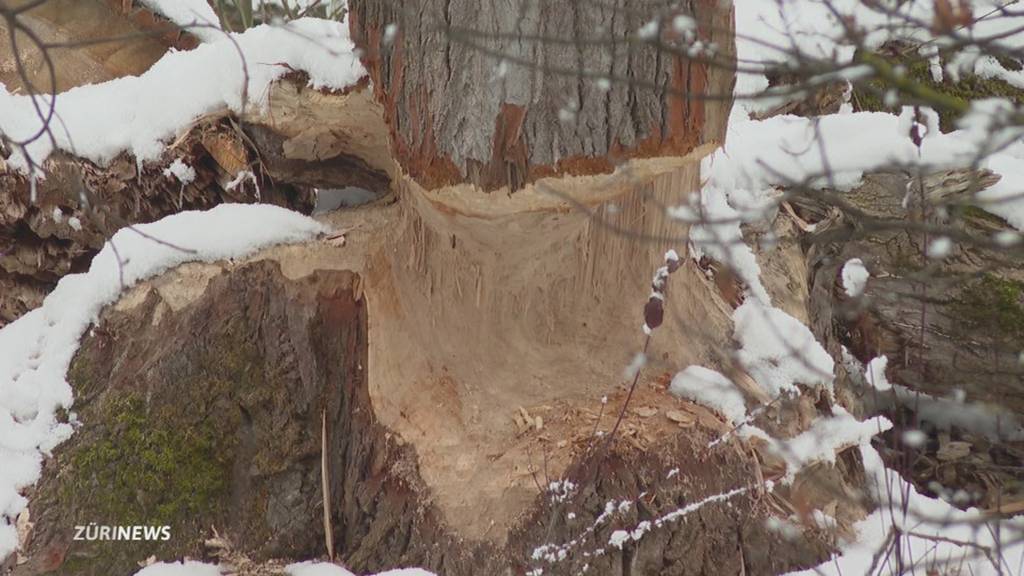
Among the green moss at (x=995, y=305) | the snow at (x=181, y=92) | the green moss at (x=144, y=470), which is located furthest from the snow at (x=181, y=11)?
the green moss at (x=995, y=305)

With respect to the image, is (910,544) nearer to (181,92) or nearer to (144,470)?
(144,470)

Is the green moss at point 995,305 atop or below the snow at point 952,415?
atop

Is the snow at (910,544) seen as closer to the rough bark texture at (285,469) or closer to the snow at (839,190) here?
the snow at (839,190)

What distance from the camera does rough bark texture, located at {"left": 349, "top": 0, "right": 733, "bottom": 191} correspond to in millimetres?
2178

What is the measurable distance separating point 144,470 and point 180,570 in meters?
0.31

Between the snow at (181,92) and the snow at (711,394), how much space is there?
1334 mm

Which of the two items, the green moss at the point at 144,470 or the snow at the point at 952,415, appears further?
the snow at the point at 952,415

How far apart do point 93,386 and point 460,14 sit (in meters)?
1.63

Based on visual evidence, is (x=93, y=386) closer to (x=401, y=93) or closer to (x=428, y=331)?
(x=428, y=331)

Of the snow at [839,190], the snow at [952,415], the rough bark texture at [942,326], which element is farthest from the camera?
the snow at [952,415]

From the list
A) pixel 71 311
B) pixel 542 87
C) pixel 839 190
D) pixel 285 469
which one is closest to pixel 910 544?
pixel 839 190

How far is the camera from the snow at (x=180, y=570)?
104 inches

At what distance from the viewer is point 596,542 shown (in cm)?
258

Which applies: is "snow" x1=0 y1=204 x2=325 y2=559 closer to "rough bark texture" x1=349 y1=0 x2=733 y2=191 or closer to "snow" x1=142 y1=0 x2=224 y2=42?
"rough bark texture" x1=349 y1=0 x2=733 y2=191
